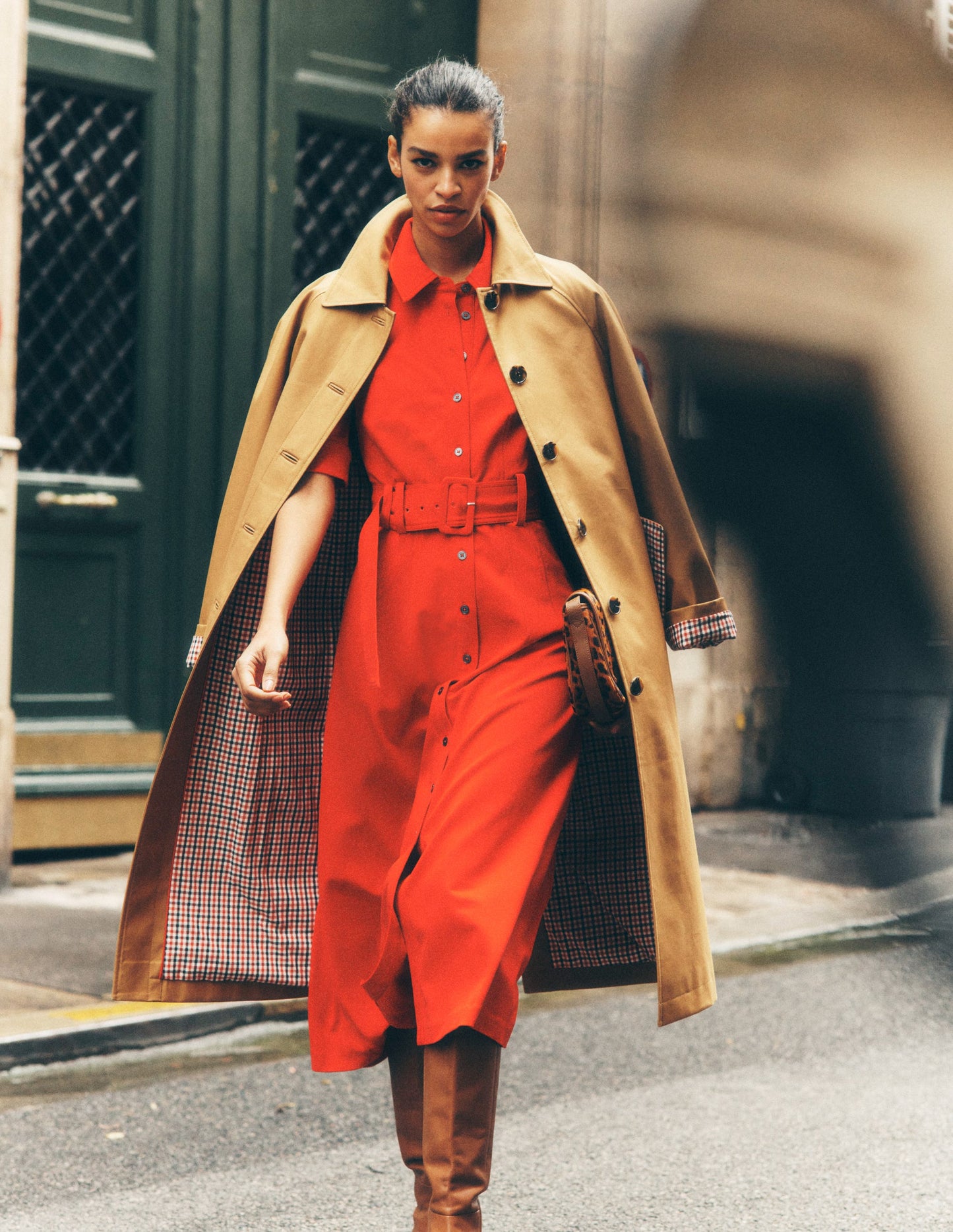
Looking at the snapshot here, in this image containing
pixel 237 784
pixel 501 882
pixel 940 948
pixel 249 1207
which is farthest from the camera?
pixel 249 1207

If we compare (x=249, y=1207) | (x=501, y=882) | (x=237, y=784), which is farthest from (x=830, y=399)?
(x=249, y=1207)

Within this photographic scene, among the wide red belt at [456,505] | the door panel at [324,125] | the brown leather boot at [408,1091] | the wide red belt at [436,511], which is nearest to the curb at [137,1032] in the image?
the brown leather boot at [408,1091]

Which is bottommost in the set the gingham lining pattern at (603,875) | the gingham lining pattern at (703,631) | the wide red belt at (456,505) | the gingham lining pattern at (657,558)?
the gingham lining pattern at (603,875)

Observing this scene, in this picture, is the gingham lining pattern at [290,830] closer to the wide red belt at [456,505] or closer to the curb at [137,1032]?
the wide red belt at [456,505]

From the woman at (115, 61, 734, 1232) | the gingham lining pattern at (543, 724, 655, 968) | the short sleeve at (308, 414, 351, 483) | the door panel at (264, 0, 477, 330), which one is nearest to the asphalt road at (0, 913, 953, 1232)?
the gingham lining pattern at (543, 724, 655, 968)

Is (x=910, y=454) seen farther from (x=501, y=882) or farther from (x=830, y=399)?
(x=501, y=882)

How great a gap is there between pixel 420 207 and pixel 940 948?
1619mm

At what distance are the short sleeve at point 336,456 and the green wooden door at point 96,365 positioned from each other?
142 inches

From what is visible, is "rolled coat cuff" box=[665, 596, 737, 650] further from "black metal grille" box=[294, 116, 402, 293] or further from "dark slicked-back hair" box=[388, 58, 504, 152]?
"black metal grille" box=[294, 116, 402, 293]

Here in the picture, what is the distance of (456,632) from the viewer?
2.34 m

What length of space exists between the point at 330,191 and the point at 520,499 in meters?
4.50

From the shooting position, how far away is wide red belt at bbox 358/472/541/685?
7.64ft

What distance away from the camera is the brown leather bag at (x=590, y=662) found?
2.24 metres

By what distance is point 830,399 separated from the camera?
0.76 metres
